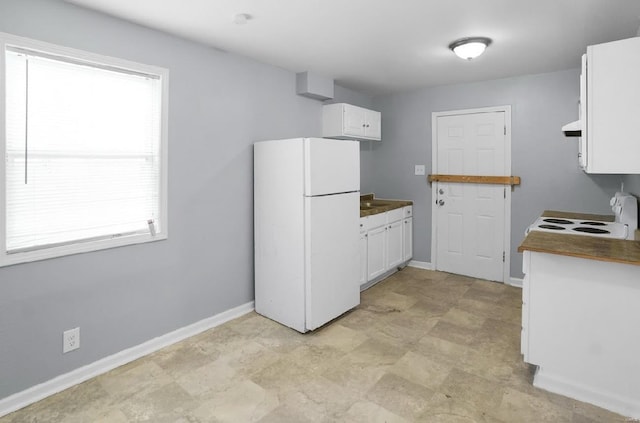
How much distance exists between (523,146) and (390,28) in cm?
238

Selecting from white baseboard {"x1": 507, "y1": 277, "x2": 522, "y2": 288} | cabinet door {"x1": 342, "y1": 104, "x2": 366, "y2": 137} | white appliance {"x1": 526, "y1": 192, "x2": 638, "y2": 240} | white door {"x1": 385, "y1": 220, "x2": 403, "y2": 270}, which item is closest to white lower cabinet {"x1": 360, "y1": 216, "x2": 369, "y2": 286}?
white door {"x1": 385, "y1": 220, "x2": 403, "y2": 270}

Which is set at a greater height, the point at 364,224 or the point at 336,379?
the point at 364,224

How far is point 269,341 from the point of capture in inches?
113

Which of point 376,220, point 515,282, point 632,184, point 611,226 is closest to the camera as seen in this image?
point 611,226

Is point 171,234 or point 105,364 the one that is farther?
point 171,234

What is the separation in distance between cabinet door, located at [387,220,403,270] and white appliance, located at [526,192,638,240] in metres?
1.67

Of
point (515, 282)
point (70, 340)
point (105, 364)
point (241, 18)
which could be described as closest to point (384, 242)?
point (515, 282)

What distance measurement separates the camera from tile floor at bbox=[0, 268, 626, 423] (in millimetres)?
2010

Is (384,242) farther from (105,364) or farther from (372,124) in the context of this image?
(105,364)

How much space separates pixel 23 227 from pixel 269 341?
1.80 m

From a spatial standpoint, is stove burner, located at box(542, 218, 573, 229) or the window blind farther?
stove burner, located at box(542, 218, 573, 229)

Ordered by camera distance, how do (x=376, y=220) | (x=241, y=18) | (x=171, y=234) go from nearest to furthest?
(x=241, y=18), (x=171, y=234), (x=376, y=220)

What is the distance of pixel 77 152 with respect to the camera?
229cm

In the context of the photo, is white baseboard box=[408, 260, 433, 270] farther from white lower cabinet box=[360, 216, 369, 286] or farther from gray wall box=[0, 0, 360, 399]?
gray wall box=[0, 0, 360, 399]
